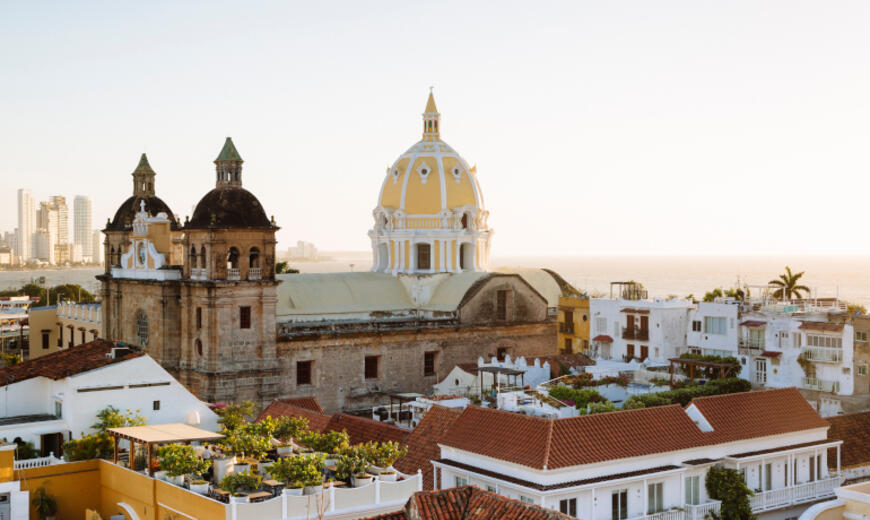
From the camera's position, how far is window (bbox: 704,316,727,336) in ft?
155

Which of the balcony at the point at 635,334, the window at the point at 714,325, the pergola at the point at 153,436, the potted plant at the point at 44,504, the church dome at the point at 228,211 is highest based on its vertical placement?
the church dome at the point at 228,211

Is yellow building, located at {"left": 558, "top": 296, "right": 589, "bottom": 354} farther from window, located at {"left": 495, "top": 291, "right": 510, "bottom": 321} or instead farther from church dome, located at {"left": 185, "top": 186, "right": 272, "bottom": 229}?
church dome, located at {"left": 185, "top": 186, "right": 272, "bottom": 229}

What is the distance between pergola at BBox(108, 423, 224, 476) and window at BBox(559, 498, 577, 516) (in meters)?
9.57

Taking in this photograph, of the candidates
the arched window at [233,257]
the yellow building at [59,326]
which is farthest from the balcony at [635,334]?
the yellow building at [59,326]

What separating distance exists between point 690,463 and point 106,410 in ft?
57.5

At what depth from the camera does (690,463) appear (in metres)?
31.4

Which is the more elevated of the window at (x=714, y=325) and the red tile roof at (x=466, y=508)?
the window at (x=714, y=325)

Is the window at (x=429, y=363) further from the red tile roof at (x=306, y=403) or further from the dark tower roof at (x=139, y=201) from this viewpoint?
the dark tower roof at (x=139, y=201)

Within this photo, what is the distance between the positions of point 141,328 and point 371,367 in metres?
12.4

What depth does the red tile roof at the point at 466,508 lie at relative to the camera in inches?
872

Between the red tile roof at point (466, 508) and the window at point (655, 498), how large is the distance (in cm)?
844

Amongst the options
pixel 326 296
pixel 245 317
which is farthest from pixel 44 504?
pixel 326 296

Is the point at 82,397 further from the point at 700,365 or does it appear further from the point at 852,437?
the point at 700,365

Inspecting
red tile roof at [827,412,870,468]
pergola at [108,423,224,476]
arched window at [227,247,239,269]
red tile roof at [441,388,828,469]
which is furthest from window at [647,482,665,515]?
arched window at [227,247,239,269]
